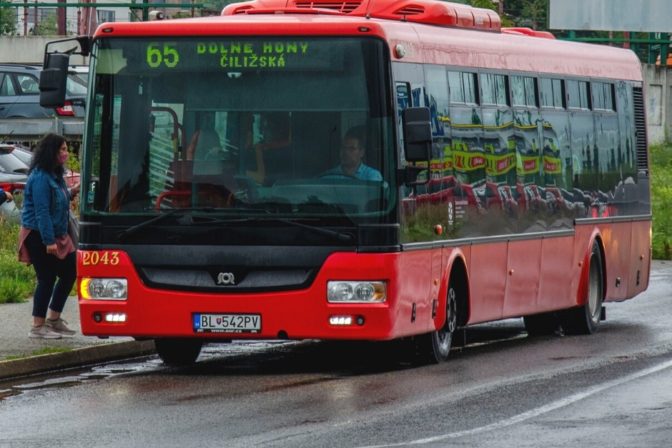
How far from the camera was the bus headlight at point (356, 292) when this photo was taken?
48.4 feet

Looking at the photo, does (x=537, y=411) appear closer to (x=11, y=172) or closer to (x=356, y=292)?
(x=356, y=292)

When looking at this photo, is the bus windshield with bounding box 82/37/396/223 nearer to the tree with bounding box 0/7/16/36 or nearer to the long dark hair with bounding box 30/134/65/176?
the long dark hair with bounding box 30/134/65/176

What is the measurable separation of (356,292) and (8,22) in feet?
136

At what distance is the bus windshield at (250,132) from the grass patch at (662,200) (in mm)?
21161

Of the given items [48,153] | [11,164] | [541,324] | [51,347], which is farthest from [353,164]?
[11,164]

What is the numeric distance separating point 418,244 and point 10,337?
4.27 meters

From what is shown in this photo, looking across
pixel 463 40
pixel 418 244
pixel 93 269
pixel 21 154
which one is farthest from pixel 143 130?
pixel 21 154

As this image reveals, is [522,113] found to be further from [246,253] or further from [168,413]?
[168,413]

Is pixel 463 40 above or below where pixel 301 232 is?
above

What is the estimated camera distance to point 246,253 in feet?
48.8

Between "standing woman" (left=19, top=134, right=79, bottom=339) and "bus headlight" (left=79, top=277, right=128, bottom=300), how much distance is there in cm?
207

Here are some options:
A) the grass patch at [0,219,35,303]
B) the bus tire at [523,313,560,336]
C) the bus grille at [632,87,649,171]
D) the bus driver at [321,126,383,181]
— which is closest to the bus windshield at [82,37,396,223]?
the bus driver at [321,126,383,181]

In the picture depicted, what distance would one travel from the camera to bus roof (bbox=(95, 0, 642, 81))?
1516 cm

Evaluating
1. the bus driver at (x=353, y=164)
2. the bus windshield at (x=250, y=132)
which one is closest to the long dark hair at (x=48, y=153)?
the bus windshield at (x=250, y=132)
